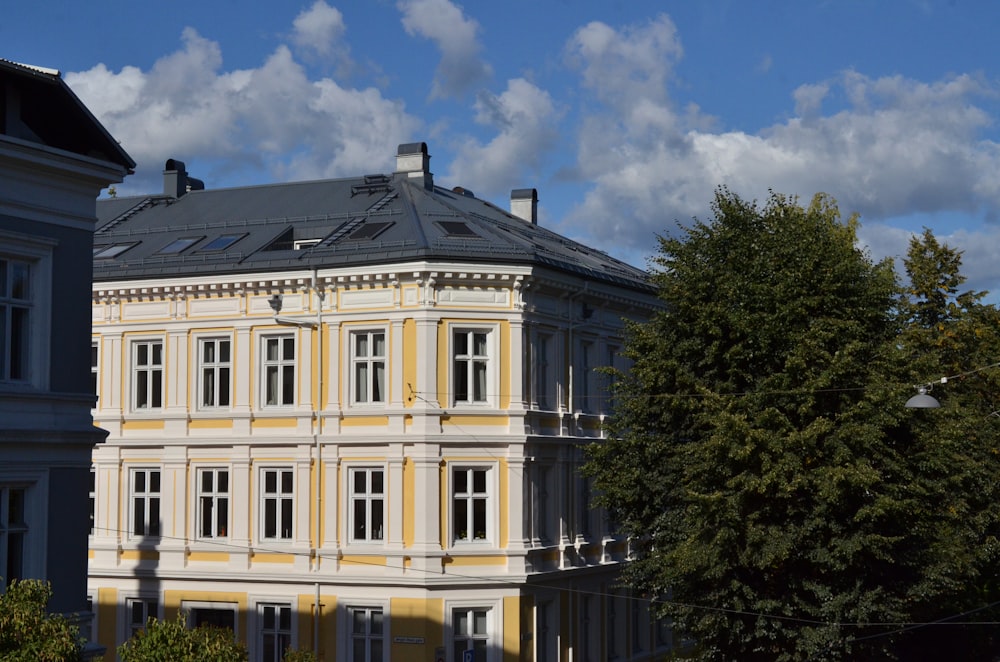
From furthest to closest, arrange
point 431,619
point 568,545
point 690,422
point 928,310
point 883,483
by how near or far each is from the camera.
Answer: point 928,310 < point 568,545 < point 431,619 < point 690,422 < point 883,483

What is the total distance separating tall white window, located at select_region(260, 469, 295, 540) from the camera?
3869 centimetres

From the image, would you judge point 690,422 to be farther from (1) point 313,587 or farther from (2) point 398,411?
(1) point 313,587

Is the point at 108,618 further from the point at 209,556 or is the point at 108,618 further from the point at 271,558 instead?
the point at 271,558

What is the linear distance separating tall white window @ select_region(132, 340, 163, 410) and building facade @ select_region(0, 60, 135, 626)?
17.9 metres

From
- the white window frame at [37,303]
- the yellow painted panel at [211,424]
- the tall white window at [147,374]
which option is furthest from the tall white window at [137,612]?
the white window frame at [37,303]

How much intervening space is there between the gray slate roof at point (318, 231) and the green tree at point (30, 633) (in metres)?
21.6

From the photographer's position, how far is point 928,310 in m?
48.5

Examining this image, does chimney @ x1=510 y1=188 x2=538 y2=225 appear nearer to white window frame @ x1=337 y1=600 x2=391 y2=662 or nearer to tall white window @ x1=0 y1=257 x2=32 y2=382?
white window frame @ x1=337 y1=600 x2=391 y2=662

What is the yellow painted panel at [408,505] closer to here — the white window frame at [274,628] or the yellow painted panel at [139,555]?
the white window frame at [274,628]

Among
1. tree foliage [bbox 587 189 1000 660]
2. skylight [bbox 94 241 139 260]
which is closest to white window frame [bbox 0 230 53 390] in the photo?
tree foliage [bbox 587 189 1000 660]

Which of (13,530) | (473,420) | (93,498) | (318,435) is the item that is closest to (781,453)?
(473,420)

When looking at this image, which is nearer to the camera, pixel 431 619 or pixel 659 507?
pixel 659 507

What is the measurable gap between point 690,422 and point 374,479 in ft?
30.5

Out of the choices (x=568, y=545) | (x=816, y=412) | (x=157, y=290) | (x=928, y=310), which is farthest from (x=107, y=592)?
(x=928, y=310)
